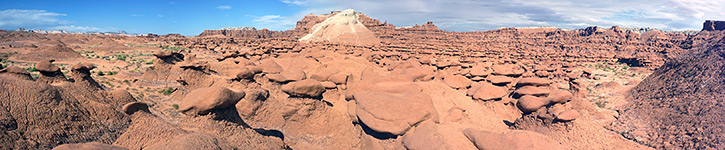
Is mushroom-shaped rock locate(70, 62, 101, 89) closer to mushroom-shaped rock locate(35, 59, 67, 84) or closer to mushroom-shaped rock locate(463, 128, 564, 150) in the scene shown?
mushroom-shaped rock locate(35, 59, 67, 84)

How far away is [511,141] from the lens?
15.7 ft

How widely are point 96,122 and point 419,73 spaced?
9032 mm

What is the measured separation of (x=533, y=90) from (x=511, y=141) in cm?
447

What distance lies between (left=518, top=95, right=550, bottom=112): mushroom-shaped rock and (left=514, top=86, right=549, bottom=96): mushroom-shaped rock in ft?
2.29

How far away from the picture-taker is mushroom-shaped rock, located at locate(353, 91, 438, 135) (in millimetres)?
5973

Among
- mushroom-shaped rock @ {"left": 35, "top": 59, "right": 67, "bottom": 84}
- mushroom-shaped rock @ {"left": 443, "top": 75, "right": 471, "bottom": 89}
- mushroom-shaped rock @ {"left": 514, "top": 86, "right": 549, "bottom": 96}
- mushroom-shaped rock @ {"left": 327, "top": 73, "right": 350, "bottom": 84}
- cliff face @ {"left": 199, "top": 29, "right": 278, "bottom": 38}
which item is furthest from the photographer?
cliff face @ {"left": 199, "top": 29, "right": 278, "bottom": 38}

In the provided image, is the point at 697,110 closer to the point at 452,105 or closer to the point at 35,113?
the point at 452,105

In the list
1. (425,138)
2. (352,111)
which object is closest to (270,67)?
(352,111)

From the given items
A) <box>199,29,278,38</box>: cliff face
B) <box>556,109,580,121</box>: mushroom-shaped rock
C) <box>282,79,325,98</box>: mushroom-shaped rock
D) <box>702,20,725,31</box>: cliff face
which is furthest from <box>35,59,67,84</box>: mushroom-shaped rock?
<box>199,29,278,38</box>: cliff face

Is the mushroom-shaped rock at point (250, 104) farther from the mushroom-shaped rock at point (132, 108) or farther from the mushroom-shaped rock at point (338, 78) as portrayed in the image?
the mushroom-shaped rock at point (338, 78)

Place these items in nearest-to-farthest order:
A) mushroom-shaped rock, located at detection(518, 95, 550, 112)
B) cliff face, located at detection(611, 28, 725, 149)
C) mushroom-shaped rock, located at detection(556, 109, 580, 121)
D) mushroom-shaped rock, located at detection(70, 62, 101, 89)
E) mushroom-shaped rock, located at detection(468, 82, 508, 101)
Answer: mushroom-shaped rock, located at detection(556, 109, 580, 121) < cliff face, located at detection(611, 28, 725, 149) < mushroom-shaped rock, located at detection(518, 95, 550, 112) < mushroom-shaped rock, located at detection(70, 62, 101, 89) < mushroom-shaped rock, located at detection(468, 82, 508, 101)

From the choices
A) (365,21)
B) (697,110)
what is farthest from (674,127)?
(365,21)

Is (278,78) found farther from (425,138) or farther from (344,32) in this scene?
(344,32)

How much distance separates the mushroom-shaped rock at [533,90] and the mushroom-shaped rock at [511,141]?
3.72 metres
